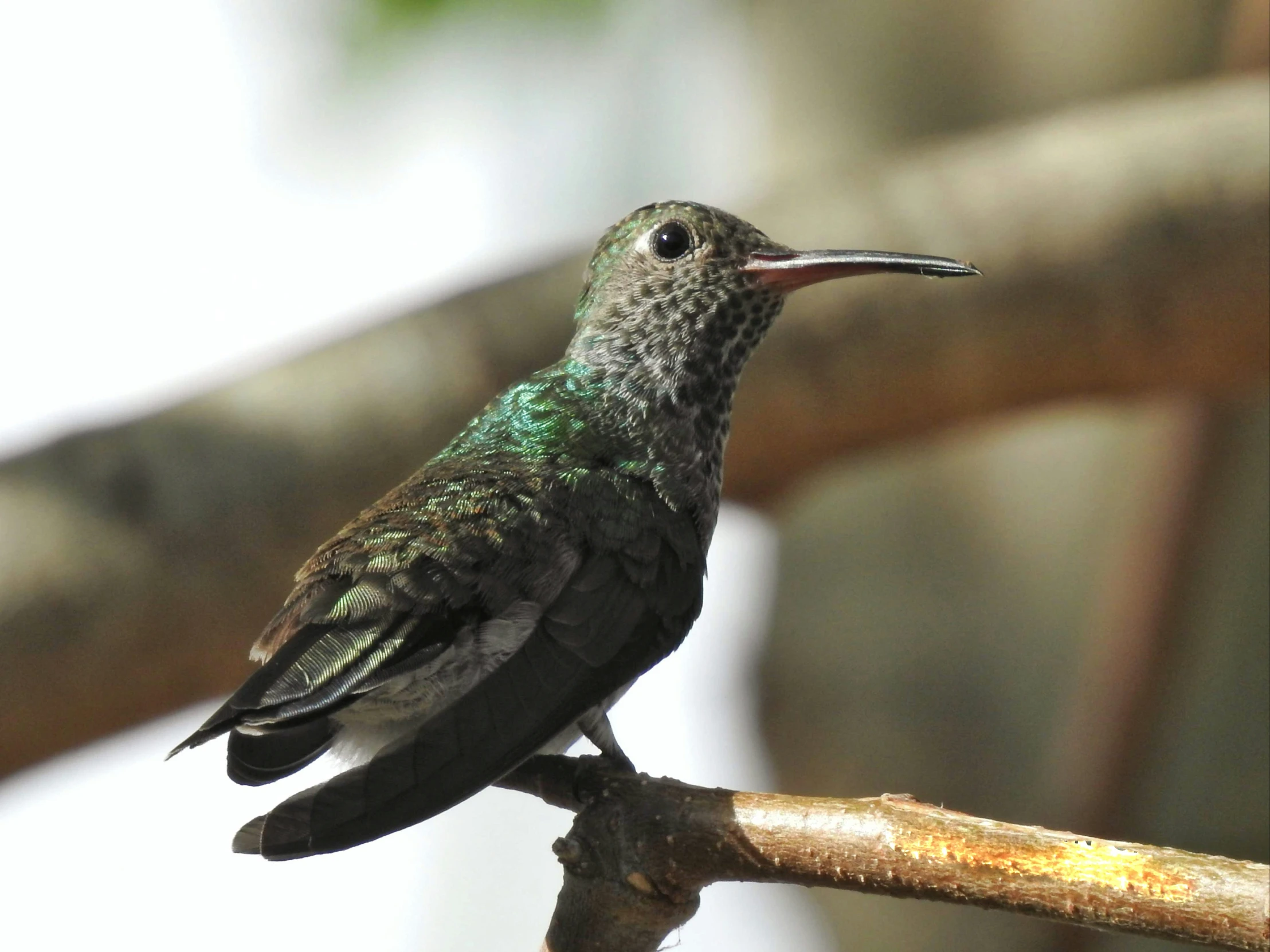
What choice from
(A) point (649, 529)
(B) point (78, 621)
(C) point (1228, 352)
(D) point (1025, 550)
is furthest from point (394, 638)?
(D) point (1025, 550)

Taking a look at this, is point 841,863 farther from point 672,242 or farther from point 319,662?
point 672,242

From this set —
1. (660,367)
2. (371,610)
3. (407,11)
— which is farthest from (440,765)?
(407,11)

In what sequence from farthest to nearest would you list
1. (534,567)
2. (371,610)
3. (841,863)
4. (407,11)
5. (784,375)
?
1. (407,11)
2. (784,375)
3. (534,567)
4. (371,610)
5. (841,863)

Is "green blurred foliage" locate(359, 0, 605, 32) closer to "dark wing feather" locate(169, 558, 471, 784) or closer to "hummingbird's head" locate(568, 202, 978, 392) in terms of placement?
"hummingbird's head" locate(568, 202, 978, 392)

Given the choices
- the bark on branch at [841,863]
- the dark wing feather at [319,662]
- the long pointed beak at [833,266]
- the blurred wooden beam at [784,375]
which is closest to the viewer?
the bark on branch at [841,863]

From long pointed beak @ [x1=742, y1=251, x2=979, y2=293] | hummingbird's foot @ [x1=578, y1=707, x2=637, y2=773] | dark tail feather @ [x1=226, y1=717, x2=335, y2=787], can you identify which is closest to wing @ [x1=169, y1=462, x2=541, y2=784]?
dark tail feather @ [x1=226, y1=717, x2=335, y2=787]

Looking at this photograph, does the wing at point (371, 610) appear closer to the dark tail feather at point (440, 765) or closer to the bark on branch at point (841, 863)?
the dark tail feather at point (440, 765)

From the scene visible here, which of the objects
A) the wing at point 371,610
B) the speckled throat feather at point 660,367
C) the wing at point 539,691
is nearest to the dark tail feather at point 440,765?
the wing at point 539,691
